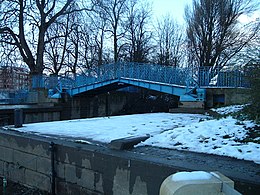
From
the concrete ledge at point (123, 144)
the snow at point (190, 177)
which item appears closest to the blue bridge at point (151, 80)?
the concrete ledge at point (123, 144)

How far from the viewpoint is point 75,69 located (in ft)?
107

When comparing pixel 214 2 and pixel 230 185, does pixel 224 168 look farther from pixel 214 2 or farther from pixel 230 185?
pixel 214 2

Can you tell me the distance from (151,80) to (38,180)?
13.8m

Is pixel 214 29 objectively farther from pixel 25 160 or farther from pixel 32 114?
pixel 25 160

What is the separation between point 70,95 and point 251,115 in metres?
18.2

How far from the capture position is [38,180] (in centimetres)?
611

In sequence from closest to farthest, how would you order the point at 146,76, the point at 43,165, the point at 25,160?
the point at 43,165
the point at 25,160
the point at 146,76

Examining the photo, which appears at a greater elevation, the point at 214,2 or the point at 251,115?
the point at 214,2

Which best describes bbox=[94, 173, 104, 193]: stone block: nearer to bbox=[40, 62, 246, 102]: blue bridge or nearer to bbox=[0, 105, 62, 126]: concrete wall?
bbox=[40, 62, 246, 102]: blue bridge

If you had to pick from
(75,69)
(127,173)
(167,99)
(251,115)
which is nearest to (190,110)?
(251,115)

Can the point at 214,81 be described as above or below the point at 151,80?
below

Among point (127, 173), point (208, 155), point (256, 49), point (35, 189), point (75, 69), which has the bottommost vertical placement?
point (35, 189)

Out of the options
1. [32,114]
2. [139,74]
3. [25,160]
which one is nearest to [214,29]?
[139,74]

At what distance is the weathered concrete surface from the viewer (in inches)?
146
